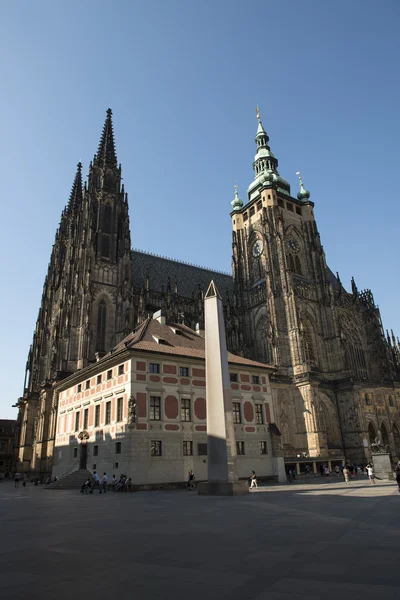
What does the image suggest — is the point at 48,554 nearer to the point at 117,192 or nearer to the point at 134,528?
the point at 134,528

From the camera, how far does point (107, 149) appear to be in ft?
209

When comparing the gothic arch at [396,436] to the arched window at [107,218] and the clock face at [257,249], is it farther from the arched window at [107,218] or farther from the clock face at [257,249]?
the arched window at [107,218]

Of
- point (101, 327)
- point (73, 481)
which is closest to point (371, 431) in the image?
point (101, 327)

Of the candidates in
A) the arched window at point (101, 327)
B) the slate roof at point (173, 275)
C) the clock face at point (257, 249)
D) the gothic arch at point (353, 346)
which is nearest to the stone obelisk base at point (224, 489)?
the arched window at point (101, 327)

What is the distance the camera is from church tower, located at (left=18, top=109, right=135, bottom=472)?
45688 mm

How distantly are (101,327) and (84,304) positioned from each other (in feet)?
11.6

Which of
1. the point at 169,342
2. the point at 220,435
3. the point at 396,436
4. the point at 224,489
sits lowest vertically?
the point at 224,489

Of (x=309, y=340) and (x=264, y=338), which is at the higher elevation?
(x=264, y=338)

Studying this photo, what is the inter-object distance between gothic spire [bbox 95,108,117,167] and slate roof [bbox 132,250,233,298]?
14.2 metres

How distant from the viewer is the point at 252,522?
1105 cm

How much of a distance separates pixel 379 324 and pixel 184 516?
2450 inches

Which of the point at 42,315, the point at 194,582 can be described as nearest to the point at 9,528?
the point at 194,582

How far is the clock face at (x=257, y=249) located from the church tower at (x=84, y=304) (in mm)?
22348

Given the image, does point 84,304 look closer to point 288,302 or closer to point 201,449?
point 201,449
